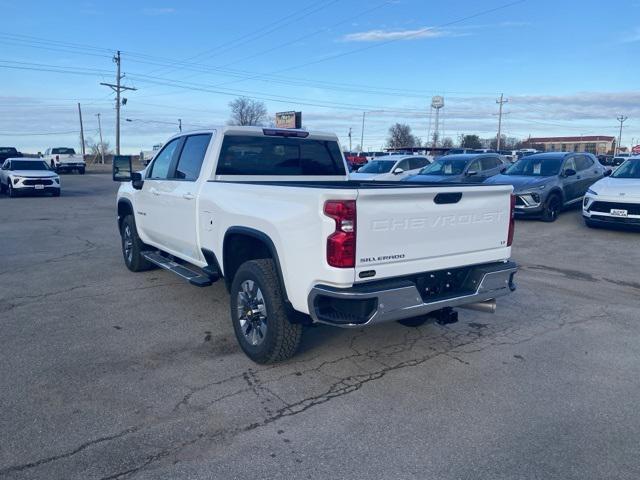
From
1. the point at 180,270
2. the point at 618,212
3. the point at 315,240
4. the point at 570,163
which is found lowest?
the point at 180,270

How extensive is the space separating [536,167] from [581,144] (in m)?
116

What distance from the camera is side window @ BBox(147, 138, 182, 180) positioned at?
6223 millimetres

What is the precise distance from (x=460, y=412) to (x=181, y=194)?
362 centimetres

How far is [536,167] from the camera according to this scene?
531 inches

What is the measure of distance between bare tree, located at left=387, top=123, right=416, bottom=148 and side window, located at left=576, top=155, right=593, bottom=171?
71.8 meters

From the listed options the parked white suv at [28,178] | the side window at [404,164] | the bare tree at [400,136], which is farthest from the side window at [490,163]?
the bare tree at [400,136]

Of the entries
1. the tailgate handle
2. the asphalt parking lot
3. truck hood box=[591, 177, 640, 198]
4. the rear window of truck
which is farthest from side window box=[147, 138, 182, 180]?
truck hood box=[591, 177, 640, 198]

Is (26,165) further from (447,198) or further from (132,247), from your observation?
(447,198)

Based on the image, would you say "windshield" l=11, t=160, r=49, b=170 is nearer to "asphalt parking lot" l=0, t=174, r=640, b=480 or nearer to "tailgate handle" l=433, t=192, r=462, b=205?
"asphalt parking lot" l=0, t=174, r=640, b=480

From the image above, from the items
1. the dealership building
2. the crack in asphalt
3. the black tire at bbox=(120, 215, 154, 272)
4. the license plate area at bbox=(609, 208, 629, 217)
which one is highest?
the dealership building

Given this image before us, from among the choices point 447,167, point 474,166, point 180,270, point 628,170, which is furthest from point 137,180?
point 474,166

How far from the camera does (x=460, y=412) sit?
356 cm

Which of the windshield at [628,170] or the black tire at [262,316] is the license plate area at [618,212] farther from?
the black tire at [262,316]

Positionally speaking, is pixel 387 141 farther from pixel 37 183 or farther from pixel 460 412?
pixel 460 412
